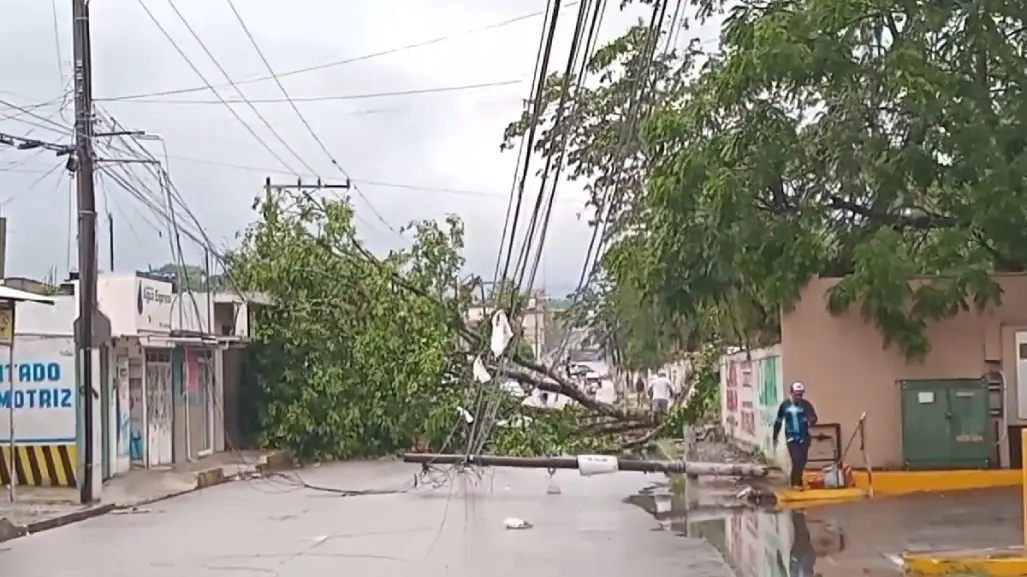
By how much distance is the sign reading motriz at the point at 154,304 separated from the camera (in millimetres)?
28578

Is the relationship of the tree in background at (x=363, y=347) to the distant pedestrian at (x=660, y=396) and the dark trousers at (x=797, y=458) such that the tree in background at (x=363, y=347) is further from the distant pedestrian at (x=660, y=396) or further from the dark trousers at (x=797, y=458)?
the dark trousers at (x=797, y=458)

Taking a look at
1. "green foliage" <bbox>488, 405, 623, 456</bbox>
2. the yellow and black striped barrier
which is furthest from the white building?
"green foliage" <bbox>488, 405, 623, 456</bbox>

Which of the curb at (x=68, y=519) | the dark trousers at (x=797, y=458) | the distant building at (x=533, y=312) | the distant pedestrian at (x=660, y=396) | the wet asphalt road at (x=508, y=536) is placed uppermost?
the distant building at (x=533, y=312)

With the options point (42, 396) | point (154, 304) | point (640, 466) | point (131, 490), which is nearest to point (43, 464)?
point (42, 396)

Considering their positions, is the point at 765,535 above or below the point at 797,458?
below

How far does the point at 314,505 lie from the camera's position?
2283 cm

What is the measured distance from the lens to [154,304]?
97.3ft

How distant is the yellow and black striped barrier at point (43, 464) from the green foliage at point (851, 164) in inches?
425

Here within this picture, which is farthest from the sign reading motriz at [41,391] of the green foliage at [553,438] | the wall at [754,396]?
the wall at [754,396]

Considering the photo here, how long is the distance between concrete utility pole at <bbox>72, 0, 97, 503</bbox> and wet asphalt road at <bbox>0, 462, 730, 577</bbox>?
1506 millimetres

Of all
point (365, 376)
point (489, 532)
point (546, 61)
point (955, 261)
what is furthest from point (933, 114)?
point (365, 376)

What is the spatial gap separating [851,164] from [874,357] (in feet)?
9.72

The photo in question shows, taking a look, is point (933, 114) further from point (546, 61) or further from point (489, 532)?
point (546, 61)

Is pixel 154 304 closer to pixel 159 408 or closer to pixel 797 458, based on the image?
pixel 159 408
